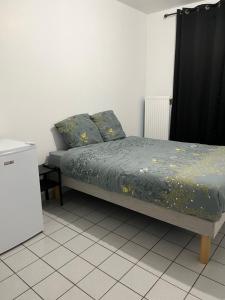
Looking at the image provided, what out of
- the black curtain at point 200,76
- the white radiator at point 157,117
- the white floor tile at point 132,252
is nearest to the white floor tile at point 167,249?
the white floor tile at point 132,252

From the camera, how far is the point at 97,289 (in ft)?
4.99

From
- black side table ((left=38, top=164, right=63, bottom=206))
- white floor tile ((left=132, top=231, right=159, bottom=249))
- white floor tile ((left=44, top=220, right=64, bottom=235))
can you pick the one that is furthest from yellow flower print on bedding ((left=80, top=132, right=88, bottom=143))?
white floor tile ((left=132, top=231, right=159, bottom=249))

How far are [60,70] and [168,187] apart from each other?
1874 millimetres

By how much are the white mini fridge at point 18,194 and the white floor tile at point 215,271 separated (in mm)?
1441

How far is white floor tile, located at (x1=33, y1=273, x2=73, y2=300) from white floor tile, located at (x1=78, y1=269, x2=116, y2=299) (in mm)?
103

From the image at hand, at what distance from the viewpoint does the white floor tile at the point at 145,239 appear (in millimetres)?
1979

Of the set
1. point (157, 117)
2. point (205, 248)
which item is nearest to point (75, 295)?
point (205, 248)

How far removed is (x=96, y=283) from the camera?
157 centimetres

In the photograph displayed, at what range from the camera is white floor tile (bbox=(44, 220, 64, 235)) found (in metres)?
2.18

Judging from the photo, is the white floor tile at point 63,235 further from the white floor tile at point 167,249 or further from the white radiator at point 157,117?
the white radiator at point 157,117

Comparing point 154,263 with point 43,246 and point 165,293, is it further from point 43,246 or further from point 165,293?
point 43,246

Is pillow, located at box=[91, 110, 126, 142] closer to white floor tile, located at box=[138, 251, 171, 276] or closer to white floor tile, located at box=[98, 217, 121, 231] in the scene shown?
white floor tile, located at box=[98, 217, 121, 231]

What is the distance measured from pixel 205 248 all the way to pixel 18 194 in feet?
4.95

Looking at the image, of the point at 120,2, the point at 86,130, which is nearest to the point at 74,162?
the point at 86,130
